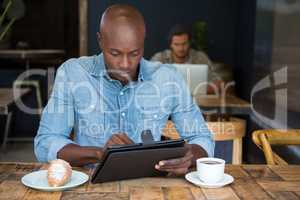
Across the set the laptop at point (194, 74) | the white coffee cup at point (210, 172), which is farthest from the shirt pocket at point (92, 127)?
the laptop at point (194, 74)

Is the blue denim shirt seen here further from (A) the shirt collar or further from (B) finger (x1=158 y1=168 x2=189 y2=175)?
(B) finger (x1=158 y1=168 x2=189 y2=175)

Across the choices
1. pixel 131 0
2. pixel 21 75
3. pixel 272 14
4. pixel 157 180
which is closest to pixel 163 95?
pixel 157 180

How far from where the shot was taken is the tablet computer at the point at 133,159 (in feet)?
5.04

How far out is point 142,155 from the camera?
5.13 feet

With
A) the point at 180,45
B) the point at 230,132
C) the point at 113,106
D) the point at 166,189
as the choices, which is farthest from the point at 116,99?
the point at 180,45

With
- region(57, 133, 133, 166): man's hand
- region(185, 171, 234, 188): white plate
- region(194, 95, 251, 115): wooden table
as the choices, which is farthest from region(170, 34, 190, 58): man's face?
region(185, 171, 234, 188): white plate

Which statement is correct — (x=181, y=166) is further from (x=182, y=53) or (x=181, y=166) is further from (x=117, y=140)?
(x=182, y=53)

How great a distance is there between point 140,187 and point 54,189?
262 mm

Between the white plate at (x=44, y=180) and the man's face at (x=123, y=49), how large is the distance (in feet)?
1.56

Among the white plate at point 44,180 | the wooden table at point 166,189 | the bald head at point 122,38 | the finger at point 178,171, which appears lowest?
the wooden table at point 166,189

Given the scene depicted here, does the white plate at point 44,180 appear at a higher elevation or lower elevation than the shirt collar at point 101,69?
lower

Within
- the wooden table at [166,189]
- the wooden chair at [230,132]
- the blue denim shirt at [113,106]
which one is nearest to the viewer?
the wooden table at [166,189]

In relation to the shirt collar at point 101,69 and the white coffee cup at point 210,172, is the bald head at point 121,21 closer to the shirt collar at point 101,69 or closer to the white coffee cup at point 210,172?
the shirt collar at point 101,69

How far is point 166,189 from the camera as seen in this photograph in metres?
1.55
